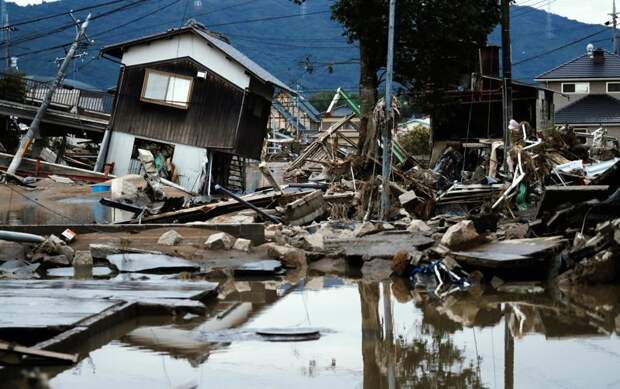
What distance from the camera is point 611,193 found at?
55.3 feet

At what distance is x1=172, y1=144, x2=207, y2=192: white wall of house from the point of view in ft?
114

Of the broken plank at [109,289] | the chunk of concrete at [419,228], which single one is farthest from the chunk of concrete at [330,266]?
the broken plank at [109,289]

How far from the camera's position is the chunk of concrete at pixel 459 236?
51.7 feet

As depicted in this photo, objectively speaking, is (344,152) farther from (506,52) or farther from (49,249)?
(49,249)

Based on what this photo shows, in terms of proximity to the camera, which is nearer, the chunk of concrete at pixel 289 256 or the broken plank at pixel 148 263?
the broken plank at pixel 148 263

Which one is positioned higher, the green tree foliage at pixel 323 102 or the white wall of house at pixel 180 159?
the green tree foliage at pixel 323 102

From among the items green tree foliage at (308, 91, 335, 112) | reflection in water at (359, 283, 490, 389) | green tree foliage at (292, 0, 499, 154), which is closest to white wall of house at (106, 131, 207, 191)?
green tree foliage at (292, 0, 499, 154)

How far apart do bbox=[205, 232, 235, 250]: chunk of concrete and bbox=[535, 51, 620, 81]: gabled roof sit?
42.6 meters

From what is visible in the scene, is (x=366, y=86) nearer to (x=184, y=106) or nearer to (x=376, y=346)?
(x=184, y=106)

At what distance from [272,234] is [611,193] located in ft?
21.7

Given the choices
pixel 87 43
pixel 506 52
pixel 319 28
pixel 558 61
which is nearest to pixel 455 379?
pixel 506 52

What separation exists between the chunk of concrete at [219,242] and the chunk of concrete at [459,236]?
3.91m

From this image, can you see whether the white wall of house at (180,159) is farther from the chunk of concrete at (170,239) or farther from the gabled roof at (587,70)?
the gabled roof at (587,70)

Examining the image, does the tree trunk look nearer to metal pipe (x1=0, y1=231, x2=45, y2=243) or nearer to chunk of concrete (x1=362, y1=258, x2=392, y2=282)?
chunk of concrete (x1=362, y1=258, x2=392, y2=282)
